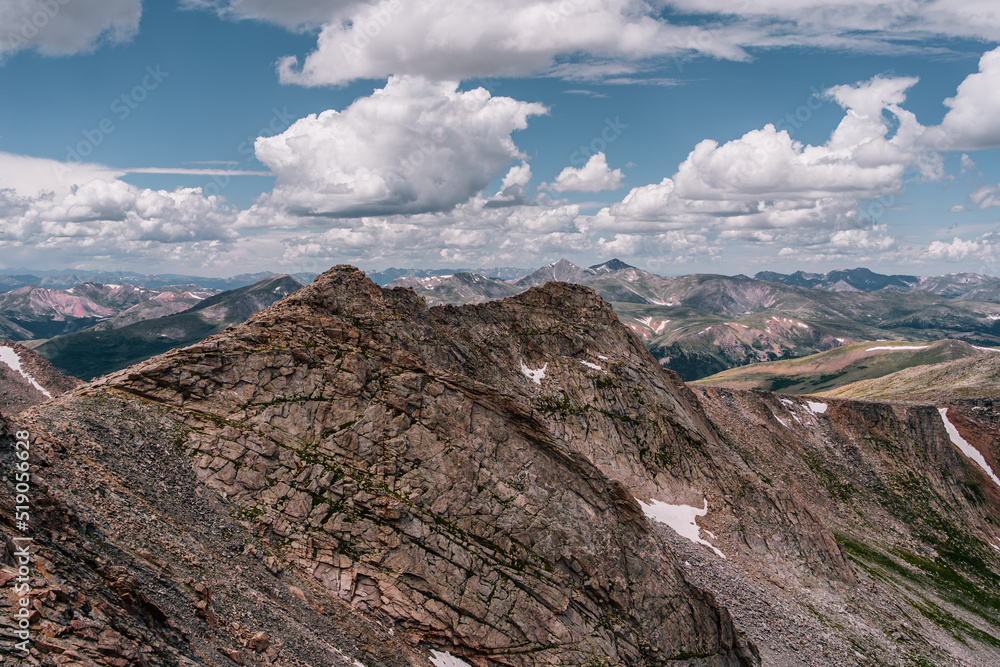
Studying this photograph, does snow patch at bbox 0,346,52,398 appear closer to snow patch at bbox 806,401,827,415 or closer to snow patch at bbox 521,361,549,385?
snow patch at bbox 521,361,549,385

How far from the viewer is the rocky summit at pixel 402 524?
27.4 metres

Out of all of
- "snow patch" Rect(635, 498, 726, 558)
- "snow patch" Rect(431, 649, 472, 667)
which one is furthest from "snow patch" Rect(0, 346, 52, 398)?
"snow patch" Rect(635, 498, 726, 558)

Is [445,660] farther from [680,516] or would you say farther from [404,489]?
[680,516]

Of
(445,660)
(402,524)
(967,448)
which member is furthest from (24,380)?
(967,448)

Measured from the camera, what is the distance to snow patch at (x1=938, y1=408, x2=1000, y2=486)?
132 metres

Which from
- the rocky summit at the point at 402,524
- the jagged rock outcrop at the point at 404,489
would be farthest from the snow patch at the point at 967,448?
the jagged rock outcrop at the point at 404,489

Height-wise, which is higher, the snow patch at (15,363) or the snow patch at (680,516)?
the snow patch at (15,363)

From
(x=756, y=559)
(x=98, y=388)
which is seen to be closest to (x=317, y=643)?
(x=98, y=388)

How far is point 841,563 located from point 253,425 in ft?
273

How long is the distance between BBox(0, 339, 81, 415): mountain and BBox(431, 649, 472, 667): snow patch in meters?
119

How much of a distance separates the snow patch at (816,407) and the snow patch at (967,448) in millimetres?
35793

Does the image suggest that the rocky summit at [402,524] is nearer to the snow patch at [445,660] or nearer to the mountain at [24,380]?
the snow patch at [445,660]

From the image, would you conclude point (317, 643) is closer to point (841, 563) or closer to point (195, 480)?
point (195, 480)

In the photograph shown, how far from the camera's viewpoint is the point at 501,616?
40.2 meters
